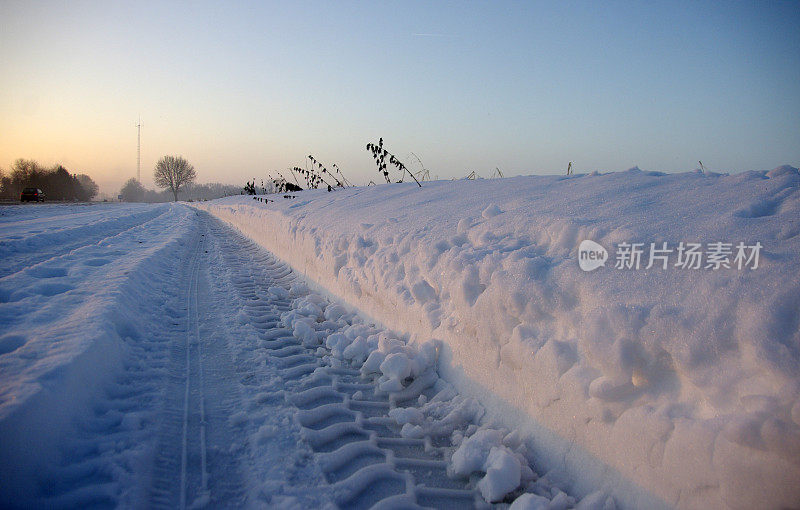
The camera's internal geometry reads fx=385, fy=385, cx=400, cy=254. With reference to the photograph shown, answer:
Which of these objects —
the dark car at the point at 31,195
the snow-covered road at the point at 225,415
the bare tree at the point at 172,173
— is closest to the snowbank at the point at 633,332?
the snow-covered road at the point at 225,415

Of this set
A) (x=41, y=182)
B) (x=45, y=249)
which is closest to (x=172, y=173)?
(x=41, y=182)

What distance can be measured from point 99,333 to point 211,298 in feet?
7.24

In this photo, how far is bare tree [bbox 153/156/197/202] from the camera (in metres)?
77.4

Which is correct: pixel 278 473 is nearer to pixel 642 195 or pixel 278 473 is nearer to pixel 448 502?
pixel 448 502

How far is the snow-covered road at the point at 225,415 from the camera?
188cm

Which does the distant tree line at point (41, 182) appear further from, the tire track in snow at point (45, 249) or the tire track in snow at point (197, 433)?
the tire track in snow at point (197, 433)

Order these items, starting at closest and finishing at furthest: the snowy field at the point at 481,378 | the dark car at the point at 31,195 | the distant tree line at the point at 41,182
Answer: the snowy field at the point at 481,378 → the dark car at the point at 31,195 → the distant tree line at the point at 41,182

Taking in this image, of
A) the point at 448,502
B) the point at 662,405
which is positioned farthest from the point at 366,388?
the point at 662,405

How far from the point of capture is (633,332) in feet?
6.36

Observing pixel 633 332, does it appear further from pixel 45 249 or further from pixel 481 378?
pixel 45 249

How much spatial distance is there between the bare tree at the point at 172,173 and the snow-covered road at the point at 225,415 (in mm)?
86086

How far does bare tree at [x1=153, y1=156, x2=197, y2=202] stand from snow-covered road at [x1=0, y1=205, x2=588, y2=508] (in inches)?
3389

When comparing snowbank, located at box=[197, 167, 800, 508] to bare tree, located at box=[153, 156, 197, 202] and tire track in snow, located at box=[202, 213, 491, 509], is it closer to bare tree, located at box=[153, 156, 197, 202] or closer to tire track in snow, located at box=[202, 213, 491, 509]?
tire track in snow, located at box=[202, 213, 491, 509]

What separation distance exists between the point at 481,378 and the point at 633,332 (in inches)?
43.0
